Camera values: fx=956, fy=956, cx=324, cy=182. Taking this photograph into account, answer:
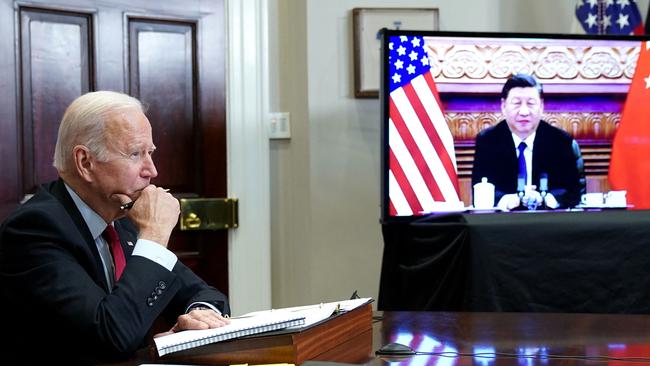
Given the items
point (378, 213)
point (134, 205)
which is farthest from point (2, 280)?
point (378, 213)

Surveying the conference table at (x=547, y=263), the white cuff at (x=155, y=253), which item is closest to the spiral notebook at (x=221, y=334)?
the white cuff at (x=155, y=253)

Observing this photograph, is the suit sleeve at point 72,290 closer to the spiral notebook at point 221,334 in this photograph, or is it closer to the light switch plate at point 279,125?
the spiral notebook at point 221,334

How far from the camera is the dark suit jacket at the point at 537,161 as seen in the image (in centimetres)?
347

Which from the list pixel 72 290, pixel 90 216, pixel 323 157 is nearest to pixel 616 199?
pixel 323 157

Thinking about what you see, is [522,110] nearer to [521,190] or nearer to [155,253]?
[521,190]

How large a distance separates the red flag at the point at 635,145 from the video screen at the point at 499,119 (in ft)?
0.09

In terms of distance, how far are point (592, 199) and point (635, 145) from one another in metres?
0.27

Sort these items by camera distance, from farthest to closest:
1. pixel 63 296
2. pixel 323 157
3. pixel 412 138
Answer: pixel 323 157, pixel 412 138, pixel 63 296

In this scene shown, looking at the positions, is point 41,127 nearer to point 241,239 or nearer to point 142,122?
point 241,239

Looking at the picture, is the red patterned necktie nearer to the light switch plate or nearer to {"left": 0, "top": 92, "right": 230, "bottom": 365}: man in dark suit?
{"left": 0, "top": 92, "right": 230, "bottom": 365}: man in dark suit

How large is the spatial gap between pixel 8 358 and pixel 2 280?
0.15 meters

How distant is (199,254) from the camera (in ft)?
12.7

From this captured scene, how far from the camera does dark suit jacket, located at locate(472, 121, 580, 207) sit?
11.4 feet

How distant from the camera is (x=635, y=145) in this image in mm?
3596
